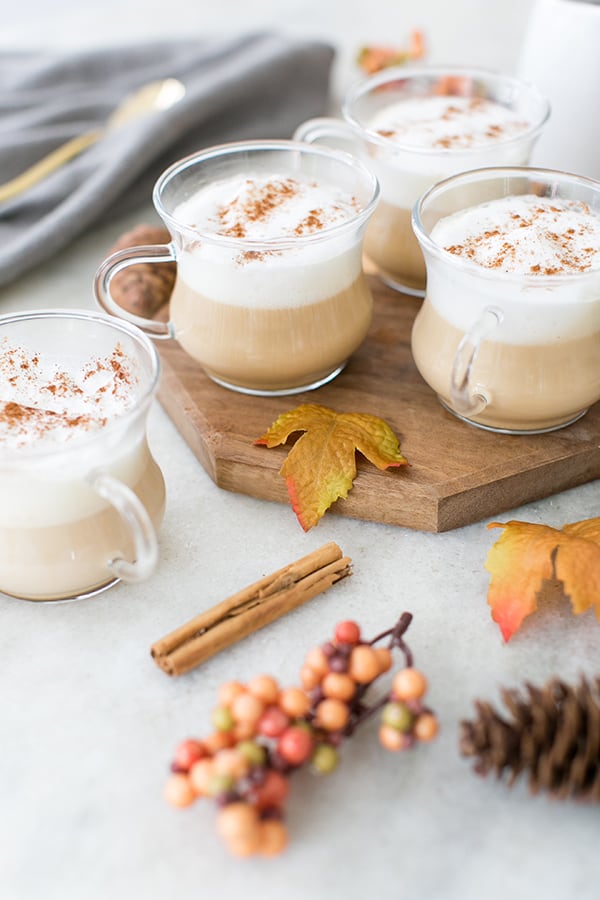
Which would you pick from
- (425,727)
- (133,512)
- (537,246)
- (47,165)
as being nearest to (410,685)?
(425,727)

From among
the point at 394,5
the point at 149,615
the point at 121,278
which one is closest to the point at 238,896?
the point at 149,615

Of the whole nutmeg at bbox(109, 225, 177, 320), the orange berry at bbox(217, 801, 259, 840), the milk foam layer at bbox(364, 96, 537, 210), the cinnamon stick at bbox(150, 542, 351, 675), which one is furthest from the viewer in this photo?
the whole nutmeg at bbox(109, 225, 177, 320)

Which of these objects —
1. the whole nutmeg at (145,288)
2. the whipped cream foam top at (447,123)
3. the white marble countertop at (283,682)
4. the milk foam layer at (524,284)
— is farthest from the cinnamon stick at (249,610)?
the whipped cream foam top at (447,123)

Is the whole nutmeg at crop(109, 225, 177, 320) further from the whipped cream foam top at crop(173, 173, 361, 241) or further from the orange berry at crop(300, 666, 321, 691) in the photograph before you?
the orange berry at crop(300, 666, 321, 691)

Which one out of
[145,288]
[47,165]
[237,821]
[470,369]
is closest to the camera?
[237,821]

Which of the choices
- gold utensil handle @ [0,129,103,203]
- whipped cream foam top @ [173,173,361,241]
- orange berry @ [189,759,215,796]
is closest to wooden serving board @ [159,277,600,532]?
whipped cream foam top @ [173,173,361,241]

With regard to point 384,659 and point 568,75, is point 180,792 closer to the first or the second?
point 384,659
